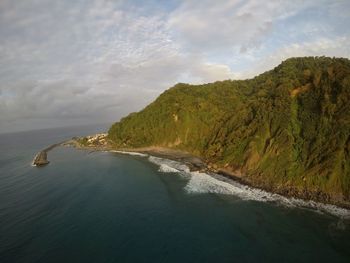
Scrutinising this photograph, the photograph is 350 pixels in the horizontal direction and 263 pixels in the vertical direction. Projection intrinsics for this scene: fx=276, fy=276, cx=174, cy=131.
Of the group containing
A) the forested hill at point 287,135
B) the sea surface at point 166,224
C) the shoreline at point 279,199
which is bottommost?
the sea surface at point 166,224

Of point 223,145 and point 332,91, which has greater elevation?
point 332,91

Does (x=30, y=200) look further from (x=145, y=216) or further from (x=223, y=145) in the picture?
(x=223, y=145)

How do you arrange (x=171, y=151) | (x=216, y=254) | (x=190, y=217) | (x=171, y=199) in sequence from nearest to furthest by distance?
(x=216, y=254) → (x=190, y=217) → (x=171, y=199) → (x=171, y=151)

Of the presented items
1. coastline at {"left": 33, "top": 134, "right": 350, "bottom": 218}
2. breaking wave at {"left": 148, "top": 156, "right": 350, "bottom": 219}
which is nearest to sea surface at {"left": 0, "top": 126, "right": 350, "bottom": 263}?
breaking wave at {"left": 148, "top": 156, "right": 350, "bottom": 219}

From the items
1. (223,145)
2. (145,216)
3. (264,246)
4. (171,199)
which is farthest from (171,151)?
(264,246)

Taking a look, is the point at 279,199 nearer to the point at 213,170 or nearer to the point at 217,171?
the point at 217,171

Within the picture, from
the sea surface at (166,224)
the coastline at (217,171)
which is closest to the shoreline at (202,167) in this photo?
the coastline at (217,171)

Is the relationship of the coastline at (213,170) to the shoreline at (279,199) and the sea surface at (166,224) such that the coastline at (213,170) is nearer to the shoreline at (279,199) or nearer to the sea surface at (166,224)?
the shoreline at (279,199)
